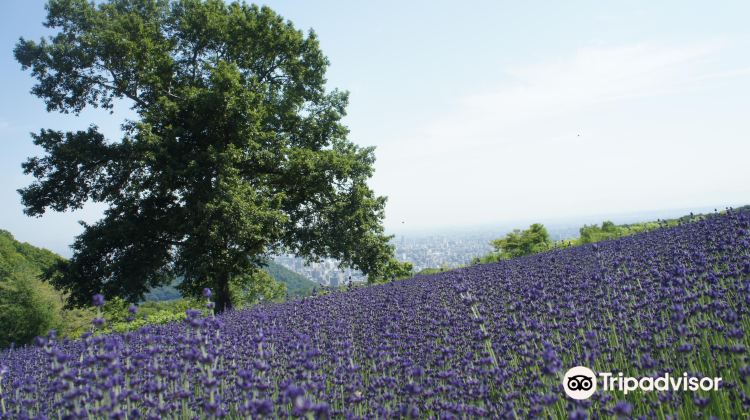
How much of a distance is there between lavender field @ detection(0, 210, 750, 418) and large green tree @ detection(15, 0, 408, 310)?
8.49m

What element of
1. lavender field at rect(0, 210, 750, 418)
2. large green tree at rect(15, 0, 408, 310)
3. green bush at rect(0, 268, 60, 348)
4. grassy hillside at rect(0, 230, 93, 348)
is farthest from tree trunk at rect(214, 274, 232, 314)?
green bush at rect(0, 268, 60, 348)

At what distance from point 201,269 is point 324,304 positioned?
7.37 metres

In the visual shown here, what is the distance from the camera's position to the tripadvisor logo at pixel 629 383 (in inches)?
153

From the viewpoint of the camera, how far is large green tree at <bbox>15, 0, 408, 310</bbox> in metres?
17.2

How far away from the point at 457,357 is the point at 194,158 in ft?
46.0

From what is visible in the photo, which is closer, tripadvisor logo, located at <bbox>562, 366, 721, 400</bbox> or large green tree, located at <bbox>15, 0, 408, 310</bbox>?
tripadvisor logo, located at <bbox>562, 366, 721, 400</bbox>

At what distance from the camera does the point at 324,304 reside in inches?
445

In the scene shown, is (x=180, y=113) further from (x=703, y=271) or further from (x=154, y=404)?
(x=703, y=271)

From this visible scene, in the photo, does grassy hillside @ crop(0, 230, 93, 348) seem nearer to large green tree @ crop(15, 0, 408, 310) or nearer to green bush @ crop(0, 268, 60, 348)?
green bush @ crop(0, 268, 60, 348)

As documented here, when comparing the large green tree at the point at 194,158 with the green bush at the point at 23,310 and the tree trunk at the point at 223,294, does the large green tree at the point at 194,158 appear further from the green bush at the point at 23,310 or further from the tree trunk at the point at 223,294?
the green bush at the point at 23,310

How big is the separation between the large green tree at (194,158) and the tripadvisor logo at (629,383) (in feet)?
44.0

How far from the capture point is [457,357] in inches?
234

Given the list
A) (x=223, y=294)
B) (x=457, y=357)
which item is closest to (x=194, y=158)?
(x=223, y=294)

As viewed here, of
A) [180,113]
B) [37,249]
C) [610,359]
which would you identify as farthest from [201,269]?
[37,249]
